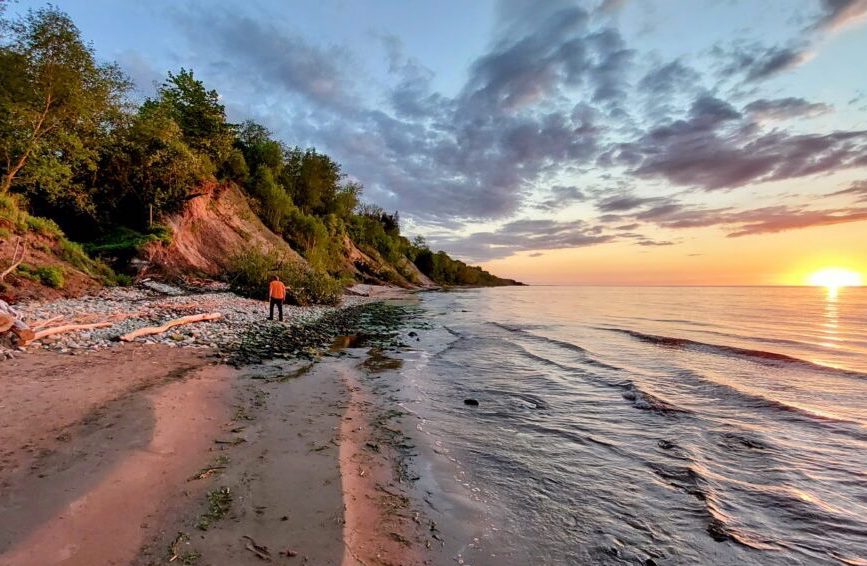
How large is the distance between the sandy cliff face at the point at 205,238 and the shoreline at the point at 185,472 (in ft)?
65.4

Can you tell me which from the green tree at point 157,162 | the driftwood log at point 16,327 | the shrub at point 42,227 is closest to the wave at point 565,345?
the driftwood log at point 16,327

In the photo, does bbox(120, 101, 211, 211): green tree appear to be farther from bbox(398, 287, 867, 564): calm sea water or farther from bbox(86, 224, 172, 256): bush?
bbox(398, 287, 867, 564): calm sea water

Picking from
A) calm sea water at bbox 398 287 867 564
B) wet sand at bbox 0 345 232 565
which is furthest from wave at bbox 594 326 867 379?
wet sand at bbox 0 345 232 565

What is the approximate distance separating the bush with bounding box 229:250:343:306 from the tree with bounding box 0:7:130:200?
10158mm

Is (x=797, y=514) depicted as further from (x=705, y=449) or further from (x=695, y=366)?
(x=695, y=366)

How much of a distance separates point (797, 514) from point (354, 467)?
5.87m

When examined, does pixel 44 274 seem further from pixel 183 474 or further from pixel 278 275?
pixel 183 474

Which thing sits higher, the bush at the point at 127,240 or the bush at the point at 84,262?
the bush at the point at 127,240

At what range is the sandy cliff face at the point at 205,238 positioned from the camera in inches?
1063

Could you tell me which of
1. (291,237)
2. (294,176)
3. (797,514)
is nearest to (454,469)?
(797,514)

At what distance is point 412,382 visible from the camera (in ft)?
37.9

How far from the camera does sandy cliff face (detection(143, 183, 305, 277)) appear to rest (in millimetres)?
27000

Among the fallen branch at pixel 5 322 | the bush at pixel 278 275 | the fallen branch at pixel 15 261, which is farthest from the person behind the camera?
the bush at pixel 278 275

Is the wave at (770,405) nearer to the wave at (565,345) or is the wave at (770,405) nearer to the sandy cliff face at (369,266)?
the wave at (565,345)
